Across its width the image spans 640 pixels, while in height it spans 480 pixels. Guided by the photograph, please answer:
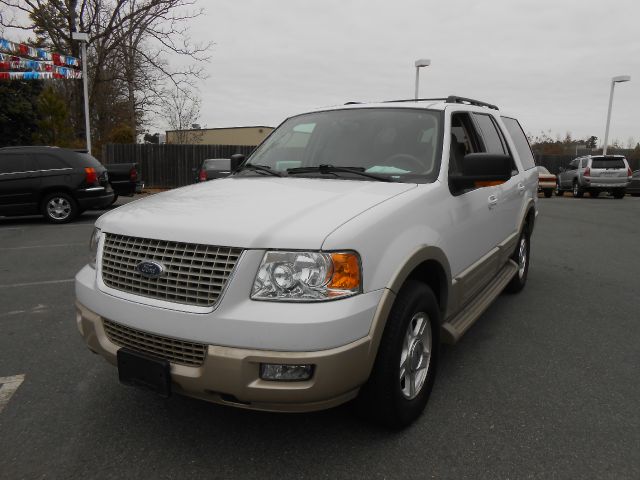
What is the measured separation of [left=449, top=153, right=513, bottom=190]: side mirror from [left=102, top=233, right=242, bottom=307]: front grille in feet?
5.17

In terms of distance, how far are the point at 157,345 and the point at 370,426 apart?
120cm

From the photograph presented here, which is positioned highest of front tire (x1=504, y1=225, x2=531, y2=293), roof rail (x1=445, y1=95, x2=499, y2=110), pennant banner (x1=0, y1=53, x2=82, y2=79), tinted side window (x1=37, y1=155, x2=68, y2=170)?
pennant banner (x1=0, y1=53, x2=82, y2=79)

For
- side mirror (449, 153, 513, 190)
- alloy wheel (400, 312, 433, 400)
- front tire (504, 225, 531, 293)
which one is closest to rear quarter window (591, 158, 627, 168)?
front tire (504, 225, 531, 293)

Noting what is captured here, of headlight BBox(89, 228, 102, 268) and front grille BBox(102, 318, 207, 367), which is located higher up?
headlight BBox(89, 228, 102, 268)

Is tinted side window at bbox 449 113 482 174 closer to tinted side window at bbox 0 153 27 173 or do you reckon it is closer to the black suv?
the black suv

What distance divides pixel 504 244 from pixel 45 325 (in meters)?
4.01

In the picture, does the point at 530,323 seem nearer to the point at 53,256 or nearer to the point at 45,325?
the point at 45,325

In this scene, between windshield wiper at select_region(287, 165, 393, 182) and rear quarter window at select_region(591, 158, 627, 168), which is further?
rear quarter window at select_region(591, 158, 627, 168)

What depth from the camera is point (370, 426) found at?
2.74m

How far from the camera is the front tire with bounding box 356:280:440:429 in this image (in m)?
2.45

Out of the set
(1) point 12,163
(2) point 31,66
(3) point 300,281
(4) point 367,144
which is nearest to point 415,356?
(3) point 300,281

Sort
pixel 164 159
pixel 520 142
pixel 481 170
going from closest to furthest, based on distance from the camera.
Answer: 1. pixel 481 170
2. pixel 520 142
3. pixel 164 159

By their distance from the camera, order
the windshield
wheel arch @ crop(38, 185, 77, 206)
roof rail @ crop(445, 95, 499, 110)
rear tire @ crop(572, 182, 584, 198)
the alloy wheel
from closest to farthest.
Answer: the alloy wheel
the windshield
roof rail @ crop(445, 95, 499, 110)
wheel arch @ crop(38, 185, 77, 206)
rear tire @ crop(572, 182, 584, 198)

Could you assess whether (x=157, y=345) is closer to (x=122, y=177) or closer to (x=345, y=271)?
(x=345, y=271)
